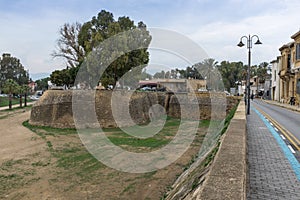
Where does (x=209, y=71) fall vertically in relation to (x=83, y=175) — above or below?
above

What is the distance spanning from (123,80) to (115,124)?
505cm

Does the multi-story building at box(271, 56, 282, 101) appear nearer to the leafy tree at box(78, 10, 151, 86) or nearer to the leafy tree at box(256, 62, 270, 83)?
the leafy tree at box(256, 62, 270, 83)

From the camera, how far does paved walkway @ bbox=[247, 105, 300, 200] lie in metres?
5.32

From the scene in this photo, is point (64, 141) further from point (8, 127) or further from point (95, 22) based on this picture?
point (95, 22)

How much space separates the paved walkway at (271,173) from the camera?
532cm

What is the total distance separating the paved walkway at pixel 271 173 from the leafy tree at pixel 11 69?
243 feet

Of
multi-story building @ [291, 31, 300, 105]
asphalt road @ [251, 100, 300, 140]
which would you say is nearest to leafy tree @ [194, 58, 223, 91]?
multi-story building @ [291, 31, 300, 105]

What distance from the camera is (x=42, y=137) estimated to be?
71.5ft

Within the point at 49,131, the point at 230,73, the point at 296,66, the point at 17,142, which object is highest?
the point at 230,73

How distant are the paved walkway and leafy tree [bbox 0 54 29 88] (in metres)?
74.2

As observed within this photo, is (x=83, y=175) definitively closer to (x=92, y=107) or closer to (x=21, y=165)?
(x=21, y=165)

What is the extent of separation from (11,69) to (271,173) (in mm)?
78897

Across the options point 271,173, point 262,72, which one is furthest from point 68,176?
point 262,72

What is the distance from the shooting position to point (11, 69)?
244 ft
